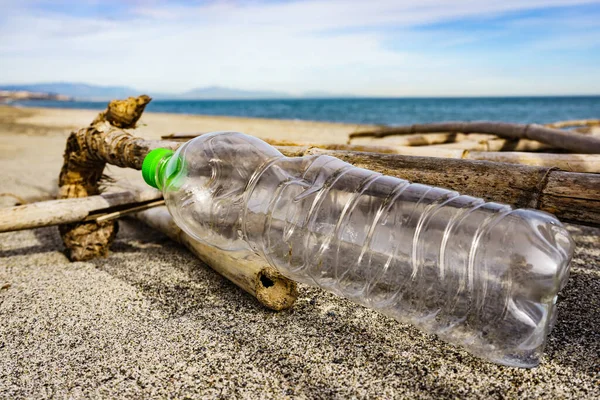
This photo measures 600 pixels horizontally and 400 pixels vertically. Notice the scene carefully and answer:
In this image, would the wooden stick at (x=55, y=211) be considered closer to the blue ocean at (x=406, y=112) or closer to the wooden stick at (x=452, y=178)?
the wooden stick at (x=452, y=178)

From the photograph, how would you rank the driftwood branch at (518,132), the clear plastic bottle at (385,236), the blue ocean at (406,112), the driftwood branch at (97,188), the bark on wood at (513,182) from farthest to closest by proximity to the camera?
the blue ocean at (406,112) < the driftwood branch at (518,132) < the driftwood branch at (97,188) < the bark on wood at (513,182) < the clear plastic bottle at (385,236)

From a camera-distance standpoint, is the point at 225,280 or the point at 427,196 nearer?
the point at 427,196

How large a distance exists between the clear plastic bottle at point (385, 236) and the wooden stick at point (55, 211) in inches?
34.2

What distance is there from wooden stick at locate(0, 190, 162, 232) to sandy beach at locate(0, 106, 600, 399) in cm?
27

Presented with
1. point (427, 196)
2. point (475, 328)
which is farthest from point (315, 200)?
point (475, 328)

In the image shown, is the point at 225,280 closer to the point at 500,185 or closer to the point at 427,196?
the point at 427,196

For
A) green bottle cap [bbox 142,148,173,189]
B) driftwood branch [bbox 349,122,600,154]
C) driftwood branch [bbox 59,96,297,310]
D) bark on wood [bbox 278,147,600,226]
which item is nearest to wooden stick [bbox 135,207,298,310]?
driftwood branch [bbox 59,96,297,310]

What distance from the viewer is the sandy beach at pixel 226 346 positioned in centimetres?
135

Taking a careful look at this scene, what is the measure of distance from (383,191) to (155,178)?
90 centimetres

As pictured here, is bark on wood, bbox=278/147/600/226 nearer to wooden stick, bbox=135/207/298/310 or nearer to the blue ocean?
wooden stick, bbox=135/207/298/310

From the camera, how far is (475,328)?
1.32 metres

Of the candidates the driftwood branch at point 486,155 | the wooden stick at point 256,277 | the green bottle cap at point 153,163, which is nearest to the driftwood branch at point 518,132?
the driftwood branch at point 486,155

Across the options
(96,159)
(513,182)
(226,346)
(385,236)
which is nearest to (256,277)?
(226,346)

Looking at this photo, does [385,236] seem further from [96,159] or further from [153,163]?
[96,159]
